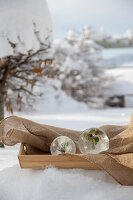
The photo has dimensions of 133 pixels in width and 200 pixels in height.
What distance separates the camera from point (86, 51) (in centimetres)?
757

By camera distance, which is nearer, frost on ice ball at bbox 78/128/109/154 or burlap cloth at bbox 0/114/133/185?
burlap cloth at bbox 0/114/133/185

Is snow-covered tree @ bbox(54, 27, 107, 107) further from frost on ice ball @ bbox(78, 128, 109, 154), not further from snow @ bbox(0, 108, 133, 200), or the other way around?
snow @ bbox(0, 108, 133, 200)

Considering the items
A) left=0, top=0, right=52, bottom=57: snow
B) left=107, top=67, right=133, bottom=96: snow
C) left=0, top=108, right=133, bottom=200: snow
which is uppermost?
left=0, top=0, right=52, bottom=57: snow

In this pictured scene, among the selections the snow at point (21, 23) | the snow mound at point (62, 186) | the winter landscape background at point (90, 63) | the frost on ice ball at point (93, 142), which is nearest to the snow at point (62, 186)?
the snow mound at point (62, 186)

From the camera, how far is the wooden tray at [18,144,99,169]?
2.79ft

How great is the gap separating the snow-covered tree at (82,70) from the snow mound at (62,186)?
244 inches

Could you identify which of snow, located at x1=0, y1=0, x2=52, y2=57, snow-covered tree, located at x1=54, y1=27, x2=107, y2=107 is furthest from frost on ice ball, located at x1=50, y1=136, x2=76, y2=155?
snow-covered tree, located at x1=54, y1=27, x2=107, y2=107

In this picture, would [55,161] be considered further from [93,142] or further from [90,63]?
[90,63]

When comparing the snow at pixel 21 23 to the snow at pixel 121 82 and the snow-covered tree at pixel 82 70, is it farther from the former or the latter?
the snow at pixel 121 82

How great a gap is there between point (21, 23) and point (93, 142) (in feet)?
2.68

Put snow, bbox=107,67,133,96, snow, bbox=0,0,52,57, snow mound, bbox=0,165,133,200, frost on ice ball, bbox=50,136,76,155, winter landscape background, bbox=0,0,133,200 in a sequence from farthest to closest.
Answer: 1. snow, bbox=107,67,133,96
2. winter landscape background, bbox=0,0,133,200
3. snow, bbox=0,0,52,57
4. frost on ice ball, bbox=50,136,76,155
5. snow mound, bbox=0,165,133,200

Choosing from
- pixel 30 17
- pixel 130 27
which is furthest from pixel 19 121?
pixel 130 27

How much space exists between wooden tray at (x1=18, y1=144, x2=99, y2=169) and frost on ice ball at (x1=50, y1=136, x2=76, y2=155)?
0.10 meters

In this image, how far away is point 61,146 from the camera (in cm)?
97
